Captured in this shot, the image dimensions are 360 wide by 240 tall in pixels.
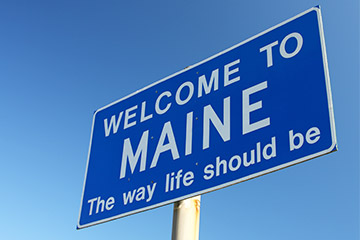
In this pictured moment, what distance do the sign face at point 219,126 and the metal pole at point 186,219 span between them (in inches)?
3.1

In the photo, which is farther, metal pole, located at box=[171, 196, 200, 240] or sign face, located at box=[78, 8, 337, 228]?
metal pole, located at box=[171, 196, 200, 240]

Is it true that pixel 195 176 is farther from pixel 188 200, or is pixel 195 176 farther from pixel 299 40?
pixel 299 40

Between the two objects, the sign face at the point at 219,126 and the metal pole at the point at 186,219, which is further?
the metal pole at the point at 186,219

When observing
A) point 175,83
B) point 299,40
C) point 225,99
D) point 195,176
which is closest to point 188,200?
point 195,176

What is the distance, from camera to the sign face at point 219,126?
57.1 inches

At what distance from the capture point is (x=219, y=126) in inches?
65.0

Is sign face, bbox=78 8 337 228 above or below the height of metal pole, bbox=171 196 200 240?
above

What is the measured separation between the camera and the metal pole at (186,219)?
1.59m

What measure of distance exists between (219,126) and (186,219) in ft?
1.24

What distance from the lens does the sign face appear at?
4.75 feet

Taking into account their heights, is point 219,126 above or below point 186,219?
above

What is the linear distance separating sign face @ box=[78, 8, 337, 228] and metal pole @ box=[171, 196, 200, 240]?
78 mm

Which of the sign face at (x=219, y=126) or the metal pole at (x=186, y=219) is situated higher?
the sign face at (x=219, y=126)

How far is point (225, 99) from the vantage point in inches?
67.1
